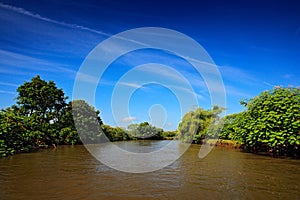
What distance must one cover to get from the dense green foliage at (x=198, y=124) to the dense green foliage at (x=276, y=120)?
12336mm

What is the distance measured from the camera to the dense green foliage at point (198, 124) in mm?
29469

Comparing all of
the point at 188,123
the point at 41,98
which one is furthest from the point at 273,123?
the point at 41,98

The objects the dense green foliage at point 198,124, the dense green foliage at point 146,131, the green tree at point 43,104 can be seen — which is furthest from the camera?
the dense green foliage at point 146,131

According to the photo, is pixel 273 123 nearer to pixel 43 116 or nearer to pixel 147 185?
pixel 147 185

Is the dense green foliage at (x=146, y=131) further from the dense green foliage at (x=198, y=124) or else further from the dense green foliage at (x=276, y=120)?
the dense green foliage at (x=276, y=120)

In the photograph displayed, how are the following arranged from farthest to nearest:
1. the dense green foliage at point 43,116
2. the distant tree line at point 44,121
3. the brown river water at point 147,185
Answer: the dense green foliage at point 43,116
the distant tree line at point 44,121
the brown river water at point 147,185

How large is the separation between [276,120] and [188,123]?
17.6 metres

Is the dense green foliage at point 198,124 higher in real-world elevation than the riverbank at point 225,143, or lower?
higher

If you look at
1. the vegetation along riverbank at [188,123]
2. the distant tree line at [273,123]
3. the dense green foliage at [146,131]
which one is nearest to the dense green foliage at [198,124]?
the vegetation along riverbank at [188,123]

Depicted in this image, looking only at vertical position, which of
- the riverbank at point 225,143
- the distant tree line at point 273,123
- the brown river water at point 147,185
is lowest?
the brown river water at point 147,185

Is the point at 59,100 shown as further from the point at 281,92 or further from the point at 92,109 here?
the point at 281,92

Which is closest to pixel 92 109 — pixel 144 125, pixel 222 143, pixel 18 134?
pixel 18 134

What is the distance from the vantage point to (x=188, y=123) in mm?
31094

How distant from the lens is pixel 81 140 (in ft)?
94.2
